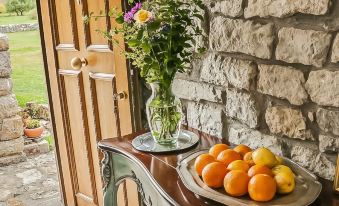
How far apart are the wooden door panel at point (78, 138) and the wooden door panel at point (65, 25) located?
178 mm

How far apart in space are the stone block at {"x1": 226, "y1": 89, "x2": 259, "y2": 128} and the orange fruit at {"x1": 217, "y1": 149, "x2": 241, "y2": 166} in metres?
0.27

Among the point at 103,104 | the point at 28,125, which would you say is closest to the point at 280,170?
the point at 103,104

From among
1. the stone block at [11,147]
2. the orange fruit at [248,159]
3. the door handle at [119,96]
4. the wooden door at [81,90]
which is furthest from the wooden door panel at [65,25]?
the stone block at [11,147]

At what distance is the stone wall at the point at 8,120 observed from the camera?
370 cm

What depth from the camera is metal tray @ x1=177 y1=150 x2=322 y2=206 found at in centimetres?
103

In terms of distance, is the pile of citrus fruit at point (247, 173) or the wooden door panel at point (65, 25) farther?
the wooden door panel at point (65, 25)

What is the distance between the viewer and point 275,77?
1.35 m

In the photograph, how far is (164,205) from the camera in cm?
125

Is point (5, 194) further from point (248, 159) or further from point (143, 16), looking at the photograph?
point (248, 159)

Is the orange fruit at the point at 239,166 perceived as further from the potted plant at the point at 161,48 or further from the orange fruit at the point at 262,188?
the potted plant at the point at 161,48

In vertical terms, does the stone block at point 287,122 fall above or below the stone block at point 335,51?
below

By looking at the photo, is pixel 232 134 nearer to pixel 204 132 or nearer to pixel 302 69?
pixel 204 132

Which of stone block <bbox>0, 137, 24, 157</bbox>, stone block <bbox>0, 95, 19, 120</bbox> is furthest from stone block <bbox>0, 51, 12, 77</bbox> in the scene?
stone block <bbox>0, 137, 24, 157</bbox>

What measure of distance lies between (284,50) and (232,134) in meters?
0.45
